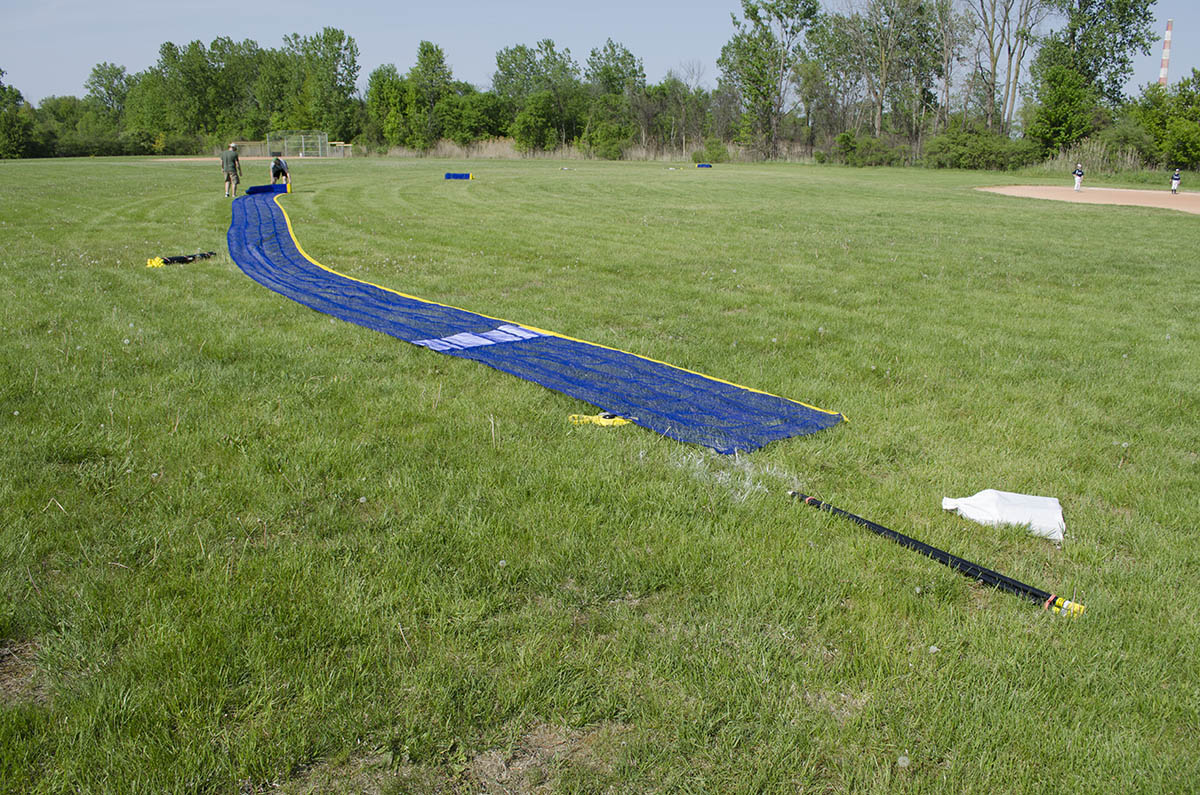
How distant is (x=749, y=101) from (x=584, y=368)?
5978cm

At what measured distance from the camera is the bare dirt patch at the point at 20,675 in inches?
84.8

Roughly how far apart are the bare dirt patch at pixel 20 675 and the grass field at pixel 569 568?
0.01m

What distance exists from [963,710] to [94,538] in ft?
10.4

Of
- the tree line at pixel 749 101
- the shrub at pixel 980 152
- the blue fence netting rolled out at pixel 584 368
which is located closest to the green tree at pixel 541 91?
the tree line at pixel 749 101

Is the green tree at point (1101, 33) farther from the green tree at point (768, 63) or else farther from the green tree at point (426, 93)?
the green tree at point (426, 93)

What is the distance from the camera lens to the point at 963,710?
2.19 m

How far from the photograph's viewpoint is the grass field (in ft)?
6.68

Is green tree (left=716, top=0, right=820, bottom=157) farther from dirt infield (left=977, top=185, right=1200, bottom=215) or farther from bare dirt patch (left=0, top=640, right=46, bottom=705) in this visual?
bare dirt patch (left=0, top=640, right=46, bottom=705)

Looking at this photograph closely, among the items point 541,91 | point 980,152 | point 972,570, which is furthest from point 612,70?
point 972,570

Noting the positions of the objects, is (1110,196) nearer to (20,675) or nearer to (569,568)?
(569,568)

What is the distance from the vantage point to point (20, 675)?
2248 mm

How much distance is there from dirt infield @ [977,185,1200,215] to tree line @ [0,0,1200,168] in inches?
493

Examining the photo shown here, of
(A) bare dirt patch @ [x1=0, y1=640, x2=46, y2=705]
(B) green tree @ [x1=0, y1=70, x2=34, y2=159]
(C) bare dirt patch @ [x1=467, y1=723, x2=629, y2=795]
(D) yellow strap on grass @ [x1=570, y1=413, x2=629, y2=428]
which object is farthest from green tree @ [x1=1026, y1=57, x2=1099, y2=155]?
(B) green tree @ [x1=0, y1=70, x2=34, y2=159]

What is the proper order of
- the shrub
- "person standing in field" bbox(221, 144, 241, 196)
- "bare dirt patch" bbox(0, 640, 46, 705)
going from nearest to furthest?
"bare dirt patch" bbox(0, 640, 46, 705) < "person standing in field" bbox(221, 144, 241, 196) < the shrub
